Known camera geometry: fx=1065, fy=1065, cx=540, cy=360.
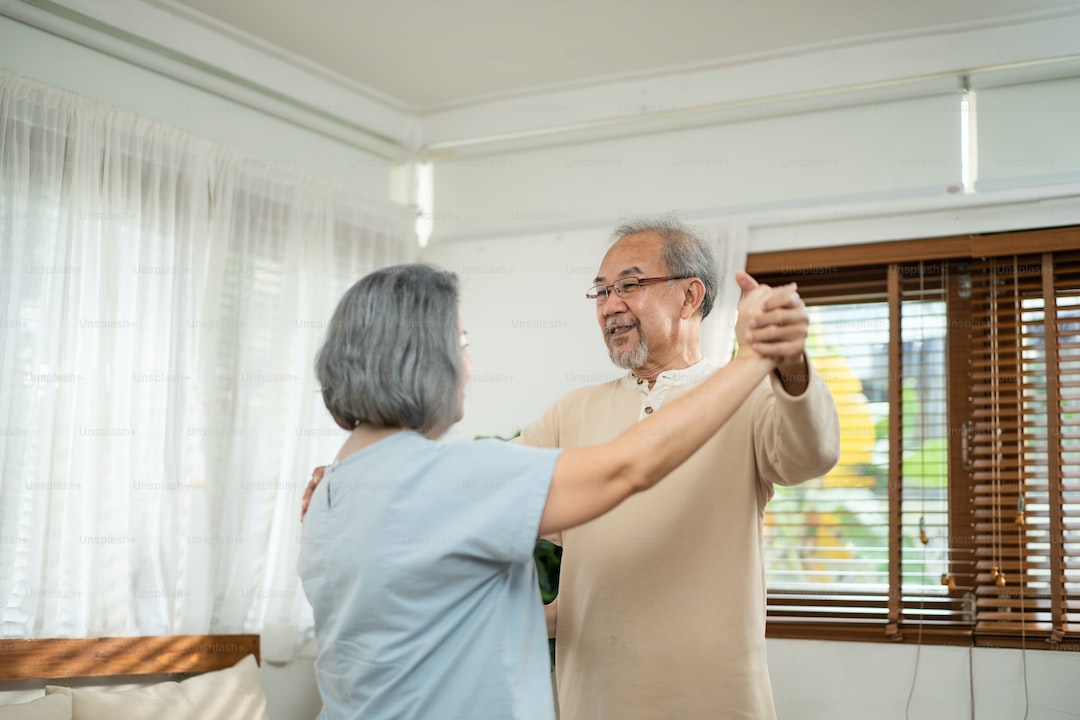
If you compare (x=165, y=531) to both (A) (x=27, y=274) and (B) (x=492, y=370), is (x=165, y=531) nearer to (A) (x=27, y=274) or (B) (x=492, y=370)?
(A) (x=27, y=274)

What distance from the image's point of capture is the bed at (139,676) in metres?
3.23

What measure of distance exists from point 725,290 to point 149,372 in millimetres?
2205

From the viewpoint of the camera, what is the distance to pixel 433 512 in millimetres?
1525

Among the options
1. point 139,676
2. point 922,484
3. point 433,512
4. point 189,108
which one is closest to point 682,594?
point 433,512

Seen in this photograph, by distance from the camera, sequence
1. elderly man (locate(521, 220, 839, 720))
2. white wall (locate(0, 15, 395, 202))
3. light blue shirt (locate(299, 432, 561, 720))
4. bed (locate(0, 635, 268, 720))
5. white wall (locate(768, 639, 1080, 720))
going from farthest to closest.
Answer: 1. white wall (locate(768, 639, 1080, 720))
2. white wall (locate(0, 15, 395, 202))
3. bed (locate(0, 635, 268, 720))
4. elderly man (locate(521, 220, 839, 720))
5. light blue shirt (locate(299, 432, 561, 720))

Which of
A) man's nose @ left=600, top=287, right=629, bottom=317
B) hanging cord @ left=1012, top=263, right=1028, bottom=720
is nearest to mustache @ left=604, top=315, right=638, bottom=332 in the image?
man's nose @ left=600, top=287, right=629, bottom=317

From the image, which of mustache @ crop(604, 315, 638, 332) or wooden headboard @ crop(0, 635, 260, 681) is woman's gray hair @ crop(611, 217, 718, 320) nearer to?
mustache @ crop(604, 315, 638, 332)

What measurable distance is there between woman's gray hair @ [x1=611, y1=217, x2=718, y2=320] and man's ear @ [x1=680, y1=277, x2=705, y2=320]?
0.01 meters

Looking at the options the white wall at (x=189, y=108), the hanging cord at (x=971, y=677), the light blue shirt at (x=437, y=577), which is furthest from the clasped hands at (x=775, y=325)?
the white wall at (x=189, y=108)

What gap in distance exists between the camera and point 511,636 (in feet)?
5.18

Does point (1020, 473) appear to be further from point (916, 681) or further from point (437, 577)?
point (437, 577)

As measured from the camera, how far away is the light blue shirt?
151cm

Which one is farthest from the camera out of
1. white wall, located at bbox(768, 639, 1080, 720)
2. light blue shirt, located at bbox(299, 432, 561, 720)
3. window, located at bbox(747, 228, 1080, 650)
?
window, located at bbox(747, 228, 1080, 650)

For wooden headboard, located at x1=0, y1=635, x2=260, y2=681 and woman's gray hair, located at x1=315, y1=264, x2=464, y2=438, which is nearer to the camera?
woman's gray hair, located at x1=315, y1=264, x2=464, y2=438
